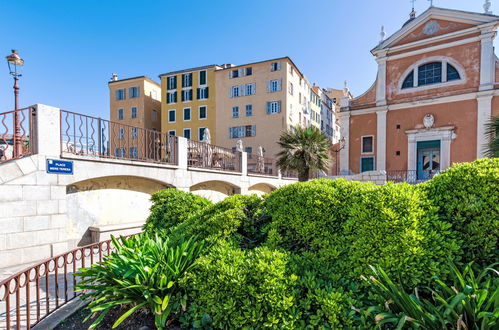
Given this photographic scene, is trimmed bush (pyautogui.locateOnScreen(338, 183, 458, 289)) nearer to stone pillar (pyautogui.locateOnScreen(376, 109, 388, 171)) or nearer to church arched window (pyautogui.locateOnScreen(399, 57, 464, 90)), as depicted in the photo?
stone pillar (pyautogui.locateOnScreen(376, 109, 388, 171))

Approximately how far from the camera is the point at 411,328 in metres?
2.11

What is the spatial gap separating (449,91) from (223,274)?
25142mm

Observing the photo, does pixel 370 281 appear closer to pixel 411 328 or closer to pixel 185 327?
pixel 411 328

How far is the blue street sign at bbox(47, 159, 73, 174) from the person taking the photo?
6.51 m

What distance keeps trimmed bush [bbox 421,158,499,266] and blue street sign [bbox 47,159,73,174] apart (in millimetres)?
8289

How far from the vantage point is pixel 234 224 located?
3758 mm

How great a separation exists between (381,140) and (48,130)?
77.3 feet

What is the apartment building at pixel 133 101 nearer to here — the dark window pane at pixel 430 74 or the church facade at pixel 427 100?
the church facade at pixel 427 100

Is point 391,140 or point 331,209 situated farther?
point 391,140

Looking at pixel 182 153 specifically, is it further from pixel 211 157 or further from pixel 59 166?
pixel 59 166

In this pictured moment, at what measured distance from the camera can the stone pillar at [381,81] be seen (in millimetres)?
22703

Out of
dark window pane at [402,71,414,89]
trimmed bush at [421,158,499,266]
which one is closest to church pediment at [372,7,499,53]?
dark window pane at [402,71,414,89]

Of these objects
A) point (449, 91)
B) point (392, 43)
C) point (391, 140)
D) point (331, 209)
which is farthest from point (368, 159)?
point (331, 209)

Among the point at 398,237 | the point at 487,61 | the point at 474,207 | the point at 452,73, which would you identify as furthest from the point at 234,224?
the point at 487,61
